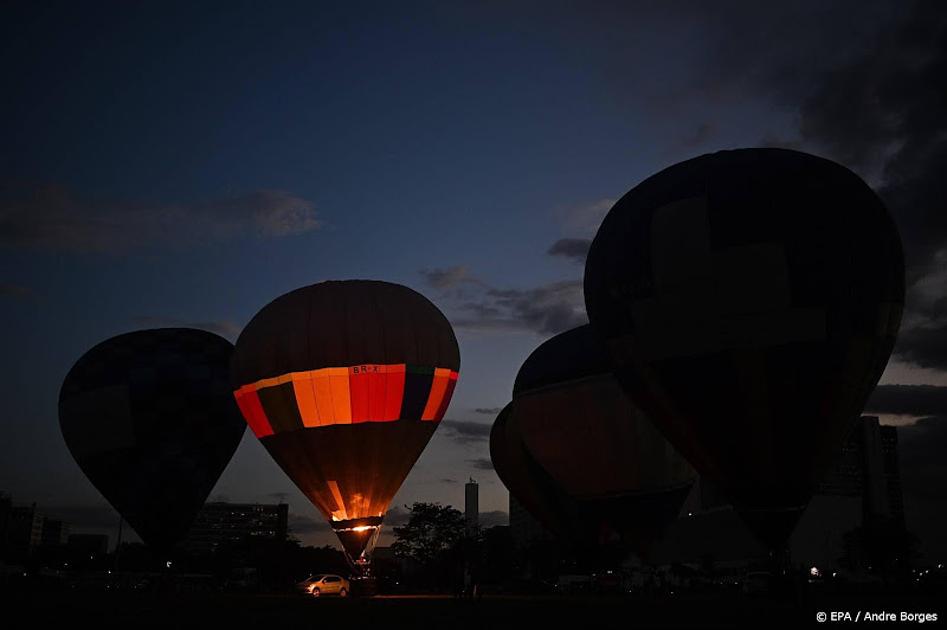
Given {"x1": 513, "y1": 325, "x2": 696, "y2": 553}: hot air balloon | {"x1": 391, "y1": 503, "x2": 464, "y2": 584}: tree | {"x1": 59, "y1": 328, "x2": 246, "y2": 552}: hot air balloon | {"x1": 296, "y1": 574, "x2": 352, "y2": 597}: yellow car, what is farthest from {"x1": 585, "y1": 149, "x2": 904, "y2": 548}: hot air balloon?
{"x1": 391, "y1": 503, "x2": 464, "y2": 584}: tree

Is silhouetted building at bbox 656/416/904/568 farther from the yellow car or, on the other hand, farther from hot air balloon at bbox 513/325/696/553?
the yellow car

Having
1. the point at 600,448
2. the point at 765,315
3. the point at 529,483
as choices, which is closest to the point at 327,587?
the point at 529,483

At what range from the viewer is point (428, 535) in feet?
210

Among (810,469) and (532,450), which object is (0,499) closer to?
(532,450)

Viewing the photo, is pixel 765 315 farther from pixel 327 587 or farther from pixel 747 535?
pixel 747 535

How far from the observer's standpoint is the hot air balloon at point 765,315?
16859mm

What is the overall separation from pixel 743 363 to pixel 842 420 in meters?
2.18

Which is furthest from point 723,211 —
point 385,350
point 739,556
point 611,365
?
point 739,556

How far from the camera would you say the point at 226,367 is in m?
31.4

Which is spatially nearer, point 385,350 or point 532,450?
point 385,350

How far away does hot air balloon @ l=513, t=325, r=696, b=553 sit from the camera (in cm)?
2719

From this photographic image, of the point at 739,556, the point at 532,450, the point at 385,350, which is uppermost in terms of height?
the point at 385,350

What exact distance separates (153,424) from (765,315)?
20732 mm

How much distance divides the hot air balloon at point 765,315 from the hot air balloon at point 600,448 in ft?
27.6
